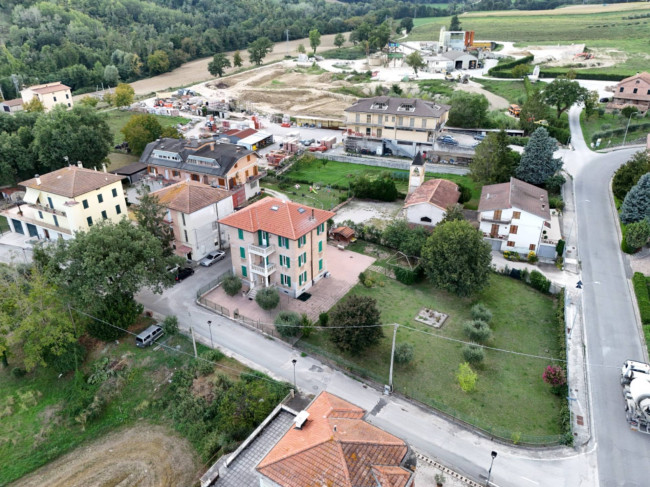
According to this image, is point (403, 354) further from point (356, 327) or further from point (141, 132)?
point (141, 132)

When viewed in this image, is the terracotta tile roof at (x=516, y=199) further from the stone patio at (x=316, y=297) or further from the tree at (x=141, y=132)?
the tree at (x=141, y=132)

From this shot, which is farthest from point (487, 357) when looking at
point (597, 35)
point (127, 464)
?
point (597, 35)

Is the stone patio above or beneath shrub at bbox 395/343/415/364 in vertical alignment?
beneath

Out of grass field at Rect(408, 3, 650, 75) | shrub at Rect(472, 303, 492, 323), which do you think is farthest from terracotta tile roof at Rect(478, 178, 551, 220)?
grass field at Rect(408, 3, 650, 75)

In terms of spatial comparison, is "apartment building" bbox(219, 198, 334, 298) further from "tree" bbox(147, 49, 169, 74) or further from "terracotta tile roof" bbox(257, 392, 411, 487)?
"tree" bbox(147, 49, 169, 74)

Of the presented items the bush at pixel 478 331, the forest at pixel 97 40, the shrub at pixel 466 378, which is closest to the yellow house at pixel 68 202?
the bush at pixel 478 331

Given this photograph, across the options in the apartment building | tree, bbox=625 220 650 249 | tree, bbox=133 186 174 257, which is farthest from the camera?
tree, bbox=625 220 650 249
